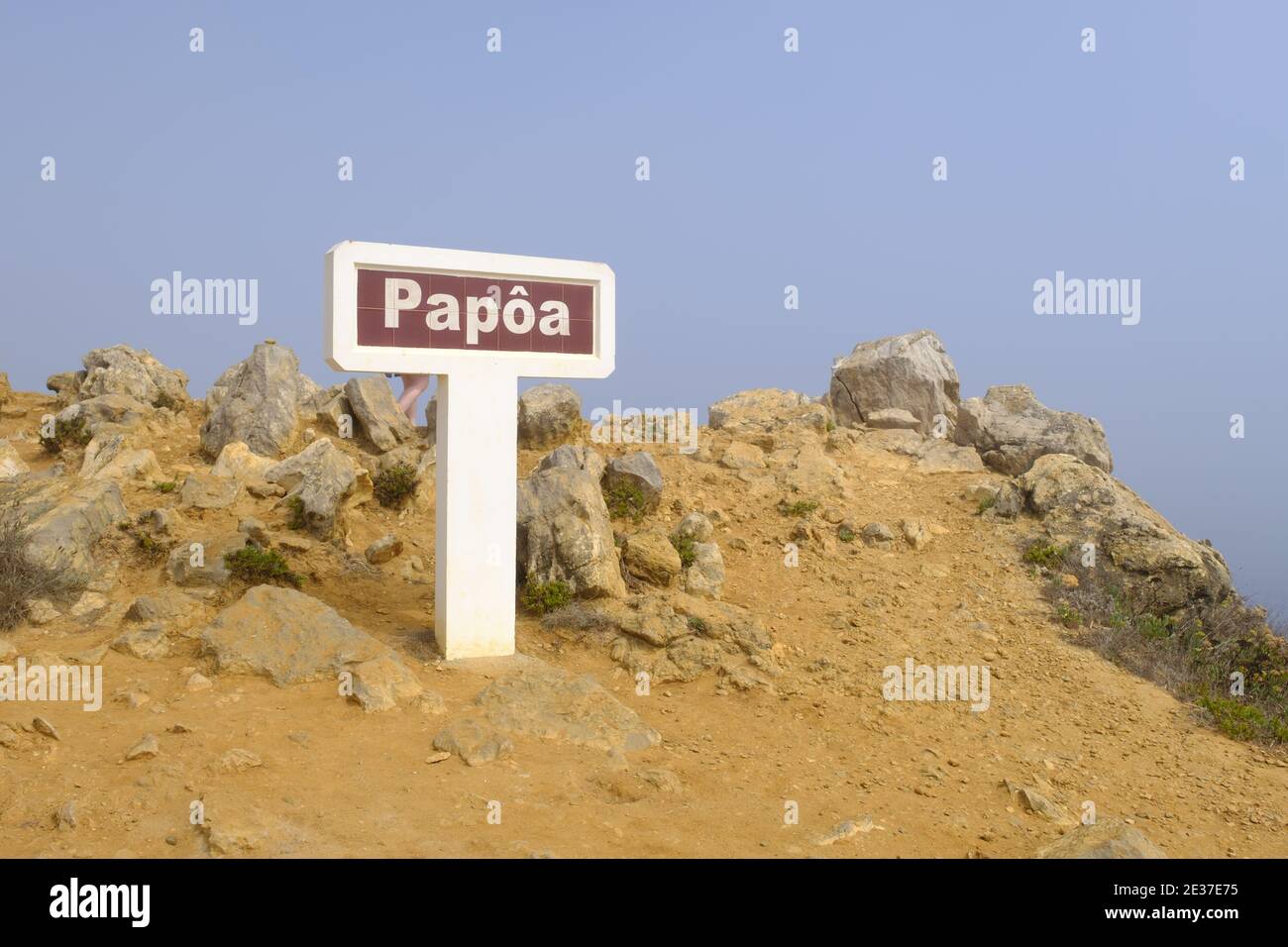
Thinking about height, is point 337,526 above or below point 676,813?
above

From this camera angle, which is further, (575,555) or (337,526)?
(337,526)

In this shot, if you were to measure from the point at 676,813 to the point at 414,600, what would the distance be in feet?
20.4

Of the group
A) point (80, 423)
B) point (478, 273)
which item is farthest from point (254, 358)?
point (478, 273)

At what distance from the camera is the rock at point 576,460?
50.6 ft

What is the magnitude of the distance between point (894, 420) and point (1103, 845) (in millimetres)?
13645

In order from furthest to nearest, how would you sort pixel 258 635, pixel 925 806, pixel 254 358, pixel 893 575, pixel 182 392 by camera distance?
pixel 182 392
pixel 254 358
pixel 893 575
pixel 258 635
pixel 925 806

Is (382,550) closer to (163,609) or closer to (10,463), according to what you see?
A: (163,609)

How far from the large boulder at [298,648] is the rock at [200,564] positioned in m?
1.91

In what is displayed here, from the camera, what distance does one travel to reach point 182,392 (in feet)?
66.9

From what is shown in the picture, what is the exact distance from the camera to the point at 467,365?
11188 mm

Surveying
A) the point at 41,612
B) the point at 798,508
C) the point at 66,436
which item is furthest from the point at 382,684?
the point at 66,436

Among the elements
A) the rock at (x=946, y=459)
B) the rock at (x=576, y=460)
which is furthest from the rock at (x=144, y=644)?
the rock at (x=946, y=459)

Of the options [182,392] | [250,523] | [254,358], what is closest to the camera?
[250,523]

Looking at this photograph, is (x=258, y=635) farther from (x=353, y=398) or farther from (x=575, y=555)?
(x=353, y=398)
